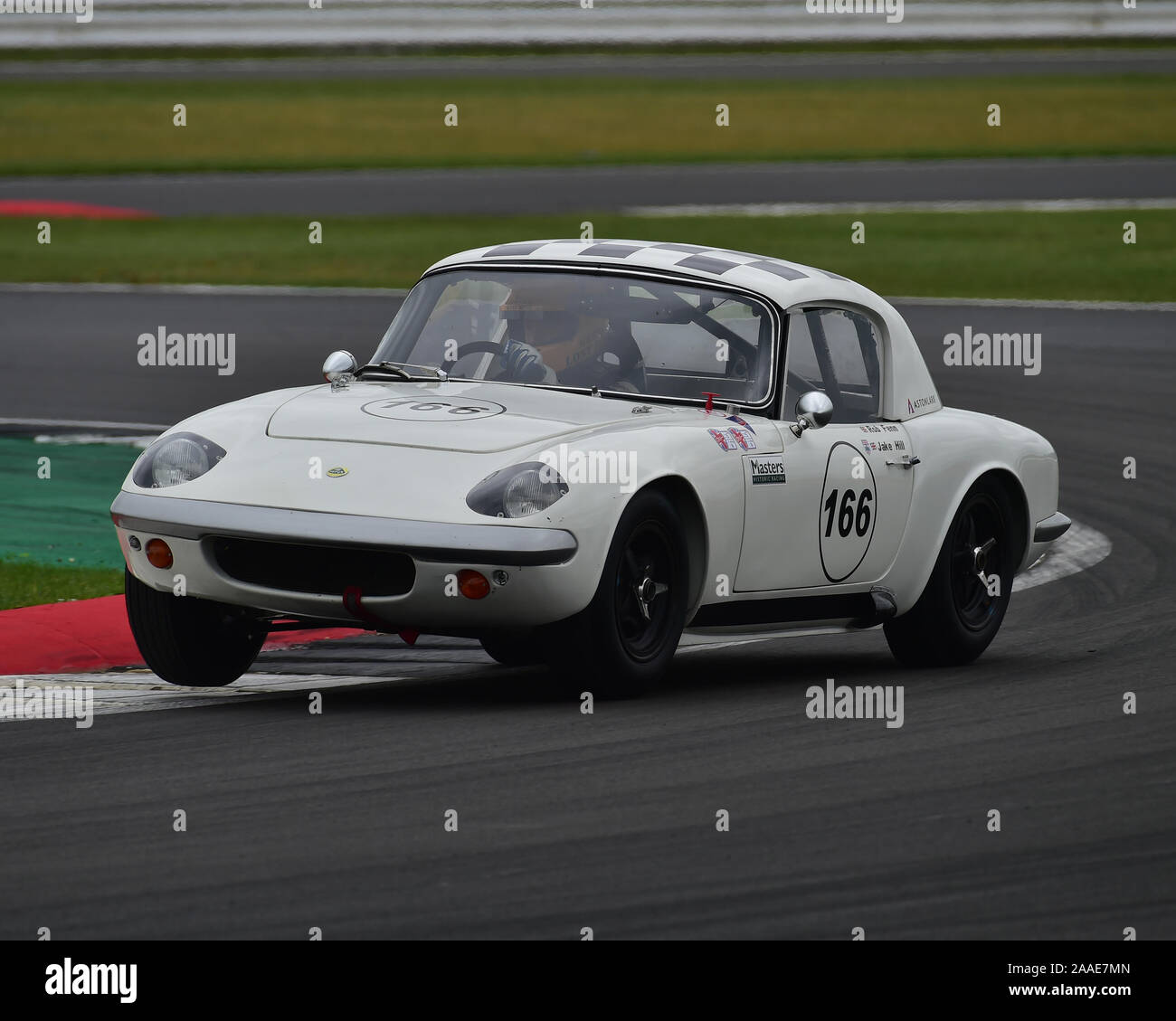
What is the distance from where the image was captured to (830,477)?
807 centimetres

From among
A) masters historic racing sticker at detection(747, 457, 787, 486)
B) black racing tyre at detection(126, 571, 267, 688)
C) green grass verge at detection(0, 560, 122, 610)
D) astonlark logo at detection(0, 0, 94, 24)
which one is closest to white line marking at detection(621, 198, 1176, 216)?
green grass verge at detection(0, 560, 122, 610)

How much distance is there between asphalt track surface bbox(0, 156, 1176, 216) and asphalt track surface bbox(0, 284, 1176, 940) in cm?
2198

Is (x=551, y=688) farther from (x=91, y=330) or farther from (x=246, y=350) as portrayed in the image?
(x=91, y=330)

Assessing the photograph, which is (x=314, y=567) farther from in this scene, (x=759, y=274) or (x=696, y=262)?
(x=759, y=274)

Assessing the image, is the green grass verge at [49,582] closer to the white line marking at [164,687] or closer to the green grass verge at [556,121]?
the white line marking at [164,687]

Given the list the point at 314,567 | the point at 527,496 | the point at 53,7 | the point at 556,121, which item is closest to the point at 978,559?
the point at 527,496

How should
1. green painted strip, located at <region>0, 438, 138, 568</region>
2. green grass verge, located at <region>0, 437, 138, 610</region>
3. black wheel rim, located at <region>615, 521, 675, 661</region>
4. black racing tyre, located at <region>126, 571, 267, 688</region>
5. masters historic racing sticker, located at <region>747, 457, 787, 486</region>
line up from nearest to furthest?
black wheel rim, located at <region>615, 521, 675, 661</region> < black racing tyre, located at <region>126, 571, 267, 688</region> < masters historic racing sticker, located at <region>747, 457, 787, 486</region> < green grass verge, located at <region>0, 437, 138, 610</region> < green painted strip, located at <region>0, 438, 138, 568</region>

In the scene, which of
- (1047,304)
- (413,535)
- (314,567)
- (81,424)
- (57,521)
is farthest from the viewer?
(1047,304)

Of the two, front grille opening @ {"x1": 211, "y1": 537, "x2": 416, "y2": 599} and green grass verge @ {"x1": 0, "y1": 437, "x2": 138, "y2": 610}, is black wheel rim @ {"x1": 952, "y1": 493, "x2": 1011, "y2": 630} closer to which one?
front grille opening @ {"x1": 211, "y1": 537, "x2": 416, "y2": 599}

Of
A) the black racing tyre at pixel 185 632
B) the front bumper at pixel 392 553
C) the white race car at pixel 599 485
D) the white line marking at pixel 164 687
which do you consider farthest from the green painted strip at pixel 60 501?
the front bumper at pixel 392 553

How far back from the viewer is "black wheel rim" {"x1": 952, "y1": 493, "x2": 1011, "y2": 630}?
8.84 m

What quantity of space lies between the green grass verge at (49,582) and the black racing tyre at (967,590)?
3.27 metres

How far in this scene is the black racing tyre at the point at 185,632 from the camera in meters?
7.52

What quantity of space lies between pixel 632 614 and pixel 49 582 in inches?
128
